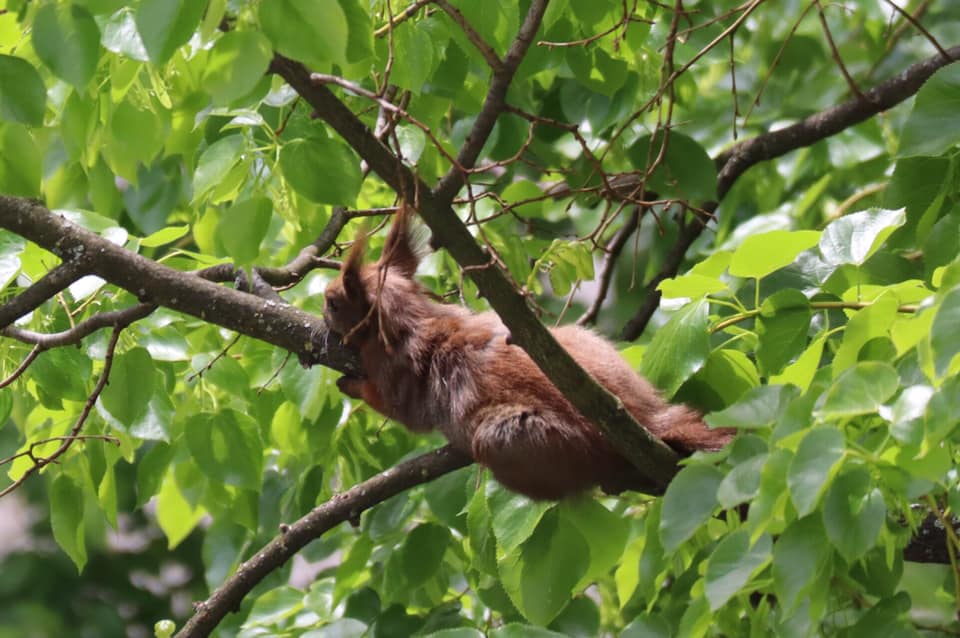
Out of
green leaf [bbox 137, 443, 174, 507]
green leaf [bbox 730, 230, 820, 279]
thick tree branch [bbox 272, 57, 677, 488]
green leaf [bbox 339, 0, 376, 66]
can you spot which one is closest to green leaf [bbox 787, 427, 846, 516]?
thick tree branch [bbox 272, 57, 677, 488]

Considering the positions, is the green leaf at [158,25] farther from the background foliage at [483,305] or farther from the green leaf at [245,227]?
the green leaf at [245,227]

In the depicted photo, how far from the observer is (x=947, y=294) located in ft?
3.76

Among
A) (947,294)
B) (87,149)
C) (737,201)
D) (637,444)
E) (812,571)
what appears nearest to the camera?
(947,294)

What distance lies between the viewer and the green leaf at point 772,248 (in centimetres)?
167

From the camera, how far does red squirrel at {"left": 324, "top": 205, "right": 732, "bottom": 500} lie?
1.88 m

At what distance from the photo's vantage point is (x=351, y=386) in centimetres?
225

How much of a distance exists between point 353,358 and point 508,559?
1.49 feet

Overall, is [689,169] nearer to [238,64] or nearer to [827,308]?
[827,308]

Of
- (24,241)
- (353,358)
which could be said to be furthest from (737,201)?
(24,241)

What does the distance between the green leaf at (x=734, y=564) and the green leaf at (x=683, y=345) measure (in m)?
0.43

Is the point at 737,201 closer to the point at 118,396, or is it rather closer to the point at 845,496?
the point at 118,396

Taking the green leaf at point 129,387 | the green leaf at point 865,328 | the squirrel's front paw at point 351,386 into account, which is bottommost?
the green leaf at point 865,328

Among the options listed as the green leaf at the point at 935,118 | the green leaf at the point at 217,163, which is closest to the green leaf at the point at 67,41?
the green leaf at the point at 217,163

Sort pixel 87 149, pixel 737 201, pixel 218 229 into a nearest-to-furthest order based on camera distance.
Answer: pixel 218 229, pixel 87 149, pixel 737 201
